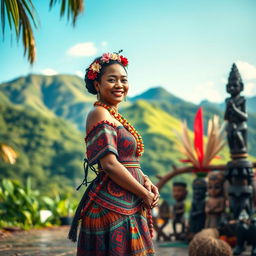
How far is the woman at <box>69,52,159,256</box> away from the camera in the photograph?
2.46 m

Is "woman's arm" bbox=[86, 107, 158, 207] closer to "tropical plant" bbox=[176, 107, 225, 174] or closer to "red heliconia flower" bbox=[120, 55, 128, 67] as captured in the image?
"red heliconia flower" bbox=[120, 55, 128, 67]

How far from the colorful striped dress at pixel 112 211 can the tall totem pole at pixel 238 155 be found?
12.6 ft

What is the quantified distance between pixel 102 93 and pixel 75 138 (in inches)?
1231

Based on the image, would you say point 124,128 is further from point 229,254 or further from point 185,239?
point 185,239

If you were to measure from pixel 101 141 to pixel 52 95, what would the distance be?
2155 inches

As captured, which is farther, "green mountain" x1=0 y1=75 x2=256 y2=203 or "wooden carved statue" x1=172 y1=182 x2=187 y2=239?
"green mountain" x1=0 y1=75 x2=256 y2=203

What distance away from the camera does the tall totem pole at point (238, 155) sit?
6.32 metres

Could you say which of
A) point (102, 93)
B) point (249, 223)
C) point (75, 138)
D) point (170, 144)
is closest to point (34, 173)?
point (75, 138)

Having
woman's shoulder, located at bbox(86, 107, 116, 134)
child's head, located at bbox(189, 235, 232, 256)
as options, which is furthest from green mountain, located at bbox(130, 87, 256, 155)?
woman's shoulder, located at bbox(86, 107, 116, 134)

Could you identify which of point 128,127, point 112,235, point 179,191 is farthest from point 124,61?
point 179,191

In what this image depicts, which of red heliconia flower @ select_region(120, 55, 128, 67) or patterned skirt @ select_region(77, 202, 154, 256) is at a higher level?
red heliconia flower @ select_region(120, 55, 128, 67)

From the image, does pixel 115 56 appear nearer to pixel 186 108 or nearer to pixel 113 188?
pixel 113 188

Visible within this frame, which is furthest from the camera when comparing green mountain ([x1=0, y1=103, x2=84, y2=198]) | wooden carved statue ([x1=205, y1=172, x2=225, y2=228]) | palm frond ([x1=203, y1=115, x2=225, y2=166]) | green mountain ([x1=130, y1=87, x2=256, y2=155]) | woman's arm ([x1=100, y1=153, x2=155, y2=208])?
green mountain ([x1=130, y1=87, x2=256, y2=155])

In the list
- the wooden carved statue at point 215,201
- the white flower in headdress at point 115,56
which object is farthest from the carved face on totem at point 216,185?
the white flower in headdress at point 115,56
